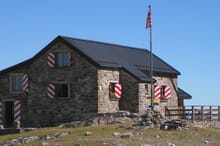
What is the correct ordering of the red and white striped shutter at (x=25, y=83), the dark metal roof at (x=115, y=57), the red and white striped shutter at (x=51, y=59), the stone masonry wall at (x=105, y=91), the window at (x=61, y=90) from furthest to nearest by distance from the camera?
the red and white striped shutter at (x=25, y=83) < the red and white striped shutter at (x=51, y=59) < the window at (x=61, y=90) < the dark metal roof at (x=115, y=57) < the stone masonry wall at (x=105, y=91)

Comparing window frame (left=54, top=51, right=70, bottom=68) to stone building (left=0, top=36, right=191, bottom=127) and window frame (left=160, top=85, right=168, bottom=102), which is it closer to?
stone building (left=0, top=36, right=191, bottom=127)

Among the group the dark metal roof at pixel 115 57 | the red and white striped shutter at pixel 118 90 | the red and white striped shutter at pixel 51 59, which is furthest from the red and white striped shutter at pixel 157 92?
the red and white striped shutter at pixel 51 59

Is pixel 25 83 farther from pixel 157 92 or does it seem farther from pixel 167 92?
pixel 167 92

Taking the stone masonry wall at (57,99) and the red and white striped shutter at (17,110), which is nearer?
the stone masonry wall at (57,99)

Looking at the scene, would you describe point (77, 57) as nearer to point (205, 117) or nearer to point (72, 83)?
point (72, 83)

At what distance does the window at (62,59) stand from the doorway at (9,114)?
19.9ft

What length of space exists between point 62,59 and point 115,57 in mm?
4764

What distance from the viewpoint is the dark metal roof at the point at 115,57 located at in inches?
1815

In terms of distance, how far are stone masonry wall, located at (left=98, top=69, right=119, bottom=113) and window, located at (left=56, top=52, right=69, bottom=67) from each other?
3.55 metres

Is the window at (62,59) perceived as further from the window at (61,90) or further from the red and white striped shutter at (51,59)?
the window at (61,90)

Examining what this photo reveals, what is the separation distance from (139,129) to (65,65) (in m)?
13.8

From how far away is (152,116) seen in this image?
37250 mm

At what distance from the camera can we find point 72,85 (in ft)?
151

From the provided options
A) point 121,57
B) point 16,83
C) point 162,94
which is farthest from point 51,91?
point 162,94
